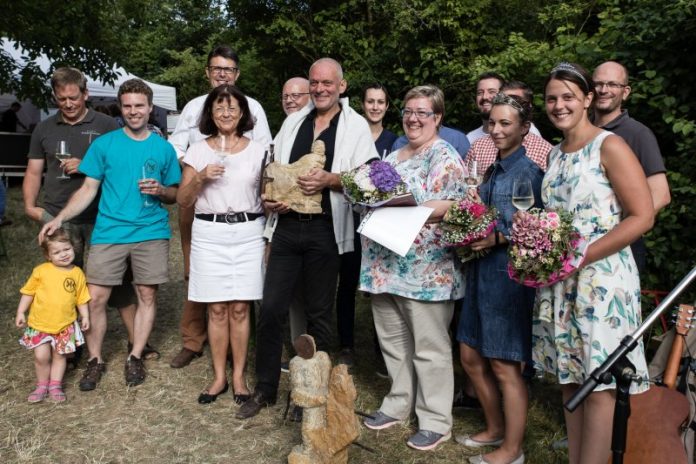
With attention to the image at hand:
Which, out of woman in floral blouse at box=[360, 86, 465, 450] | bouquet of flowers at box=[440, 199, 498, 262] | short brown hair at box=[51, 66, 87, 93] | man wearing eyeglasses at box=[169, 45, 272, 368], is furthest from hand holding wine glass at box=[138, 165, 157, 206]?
bouquet of flowers at box=[440, 199, 498, 262]

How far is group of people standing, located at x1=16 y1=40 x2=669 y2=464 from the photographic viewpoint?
3082 millimetres

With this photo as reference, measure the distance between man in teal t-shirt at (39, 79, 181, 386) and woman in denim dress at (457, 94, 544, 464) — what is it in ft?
8.22

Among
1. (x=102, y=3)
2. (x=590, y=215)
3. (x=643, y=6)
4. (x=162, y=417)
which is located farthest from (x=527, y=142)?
(x=102, y=3)

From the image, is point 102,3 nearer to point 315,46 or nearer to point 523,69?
point 315,46

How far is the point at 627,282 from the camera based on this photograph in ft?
9.92

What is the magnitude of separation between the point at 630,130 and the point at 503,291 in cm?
139

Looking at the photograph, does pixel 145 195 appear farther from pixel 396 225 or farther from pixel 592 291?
pixel 592 291

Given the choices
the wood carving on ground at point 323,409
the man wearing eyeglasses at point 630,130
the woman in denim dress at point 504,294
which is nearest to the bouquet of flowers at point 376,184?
the woman in denim dress at point 504,294

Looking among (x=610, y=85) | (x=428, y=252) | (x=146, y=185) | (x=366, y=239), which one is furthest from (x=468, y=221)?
(x=146, y=185)

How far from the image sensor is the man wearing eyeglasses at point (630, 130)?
3.88m

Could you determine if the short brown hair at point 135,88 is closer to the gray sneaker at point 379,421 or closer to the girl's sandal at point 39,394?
the girl's sandal at point 39,394

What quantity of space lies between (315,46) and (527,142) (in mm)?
10870

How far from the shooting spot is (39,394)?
4789 millimetres

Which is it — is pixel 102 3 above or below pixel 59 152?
above
